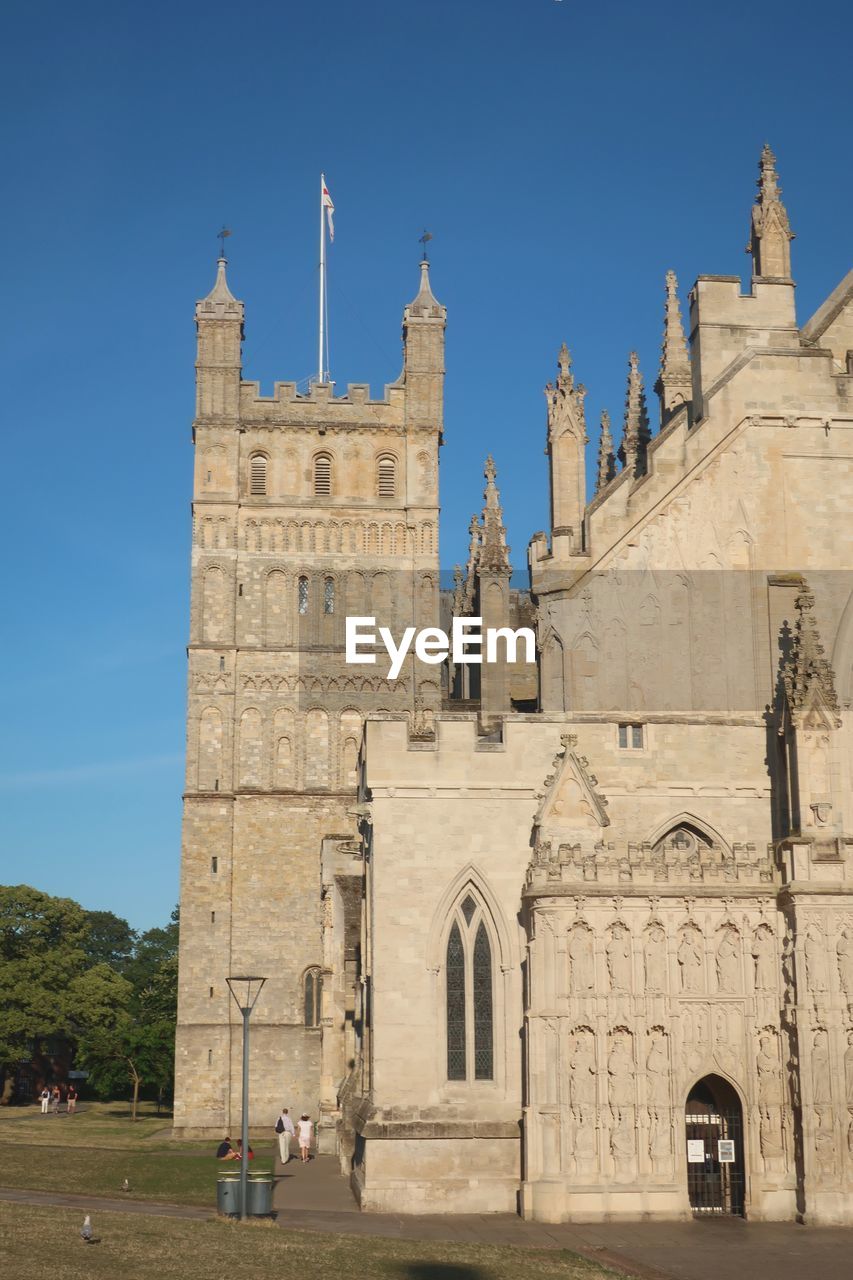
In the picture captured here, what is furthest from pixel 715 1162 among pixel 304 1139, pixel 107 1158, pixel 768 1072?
pixel 107 1158

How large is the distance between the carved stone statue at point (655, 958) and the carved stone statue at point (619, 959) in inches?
11.1

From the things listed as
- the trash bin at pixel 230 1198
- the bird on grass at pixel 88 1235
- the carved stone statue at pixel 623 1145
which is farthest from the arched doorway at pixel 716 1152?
the bird on grass at pixel 88 1235

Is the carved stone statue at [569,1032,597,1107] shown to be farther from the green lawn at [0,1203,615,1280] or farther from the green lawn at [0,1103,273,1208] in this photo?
the green lawn at [0,1103,273,1208]

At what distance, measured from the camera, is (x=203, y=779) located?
6206 cm

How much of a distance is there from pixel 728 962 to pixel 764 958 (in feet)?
1.98

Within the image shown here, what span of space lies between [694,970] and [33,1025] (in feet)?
160

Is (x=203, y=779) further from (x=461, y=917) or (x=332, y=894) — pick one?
(x=461, y=917)

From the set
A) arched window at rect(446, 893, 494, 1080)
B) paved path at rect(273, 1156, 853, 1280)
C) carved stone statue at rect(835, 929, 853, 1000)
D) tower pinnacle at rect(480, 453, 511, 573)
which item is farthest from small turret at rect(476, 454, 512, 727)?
paved path at rect(273, 1156, 853, 1280)

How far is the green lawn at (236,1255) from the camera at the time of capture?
18.7 metres

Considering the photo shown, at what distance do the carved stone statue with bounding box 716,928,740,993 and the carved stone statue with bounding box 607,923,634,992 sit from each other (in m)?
1.53

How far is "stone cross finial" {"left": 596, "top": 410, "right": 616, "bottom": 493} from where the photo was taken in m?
44.3

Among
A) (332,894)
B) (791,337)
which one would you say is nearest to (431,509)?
(332,894)

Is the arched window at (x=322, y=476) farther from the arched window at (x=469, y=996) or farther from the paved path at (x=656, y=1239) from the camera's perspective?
the paved path at (x=656, y=1239)

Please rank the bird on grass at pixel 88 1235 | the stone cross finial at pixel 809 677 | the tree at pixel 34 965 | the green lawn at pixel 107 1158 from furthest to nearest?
the tree at pixel 34 965 < the green lawn at pixel 107 1158 < the stone cross finial at pixel 809 677 < the bird on grass at pixel 88 1235
